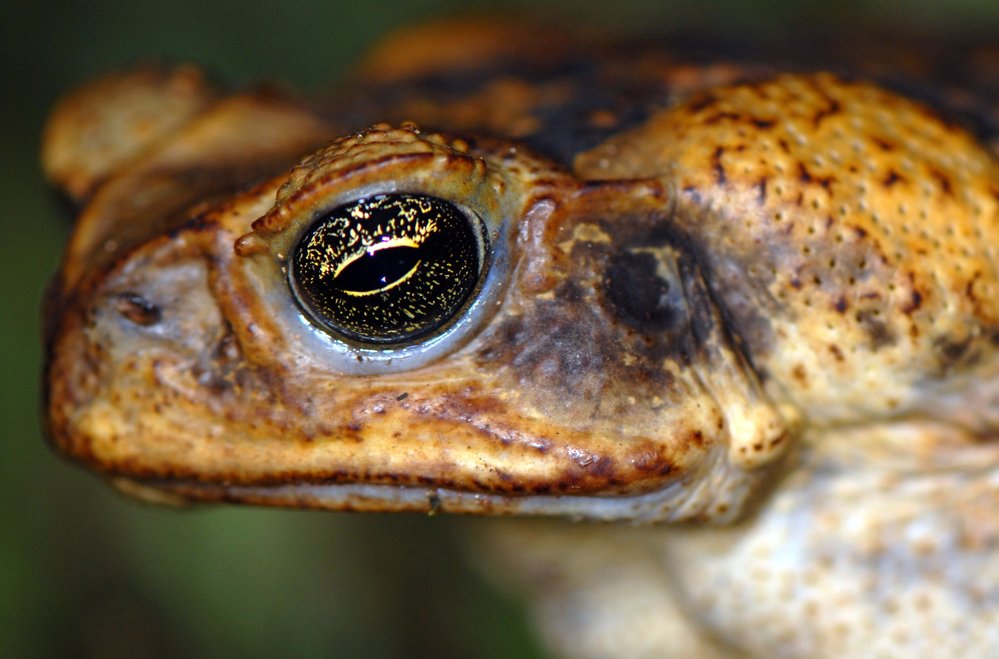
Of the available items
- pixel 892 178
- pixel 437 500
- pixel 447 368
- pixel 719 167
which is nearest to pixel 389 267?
pixel 447 368

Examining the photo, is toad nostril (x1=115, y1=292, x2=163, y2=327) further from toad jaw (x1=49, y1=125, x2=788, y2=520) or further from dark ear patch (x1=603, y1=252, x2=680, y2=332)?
dark ear patch (x1=603, y1=252, x2=680, y2=332)

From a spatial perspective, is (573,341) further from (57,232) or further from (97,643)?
(57,232)

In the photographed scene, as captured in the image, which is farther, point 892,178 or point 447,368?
point 892,178

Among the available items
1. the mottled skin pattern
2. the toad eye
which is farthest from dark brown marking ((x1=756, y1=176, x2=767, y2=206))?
the toad eye

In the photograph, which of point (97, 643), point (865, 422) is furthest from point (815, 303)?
point (97, 643)

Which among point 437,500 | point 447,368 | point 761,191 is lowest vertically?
point 437,500

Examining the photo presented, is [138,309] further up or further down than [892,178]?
further down

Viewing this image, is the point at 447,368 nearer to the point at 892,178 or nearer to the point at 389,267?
the point at 389,267
